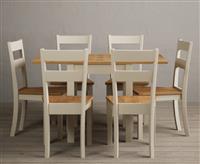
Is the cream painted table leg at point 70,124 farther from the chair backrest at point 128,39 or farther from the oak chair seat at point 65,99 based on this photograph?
the chair backrest at point 128,39

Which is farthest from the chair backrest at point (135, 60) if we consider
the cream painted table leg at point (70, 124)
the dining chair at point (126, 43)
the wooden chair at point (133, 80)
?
the cream painted table leg at point (70, 124)

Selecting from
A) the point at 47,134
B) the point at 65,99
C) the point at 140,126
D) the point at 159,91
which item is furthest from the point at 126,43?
the point at 47,134

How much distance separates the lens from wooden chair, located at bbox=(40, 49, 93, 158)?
330 cm

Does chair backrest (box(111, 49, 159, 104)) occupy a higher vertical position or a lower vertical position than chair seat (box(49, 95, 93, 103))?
higher

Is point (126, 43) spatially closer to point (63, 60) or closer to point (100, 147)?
point (100, 147)

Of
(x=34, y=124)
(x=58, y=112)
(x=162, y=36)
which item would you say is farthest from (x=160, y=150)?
(x=162, y=36)

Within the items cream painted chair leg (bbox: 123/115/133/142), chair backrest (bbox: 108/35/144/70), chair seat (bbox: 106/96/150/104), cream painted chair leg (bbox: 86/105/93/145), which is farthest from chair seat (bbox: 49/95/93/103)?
chair backrest (bbox: 108/35/144/70)

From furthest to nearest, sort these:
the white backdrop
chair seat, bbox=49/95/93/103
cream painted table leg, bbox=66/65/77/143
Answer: the white backdrop
cream painted table leg, bbox=66/65/77/143
chair seat, bbox=49/95/93/103

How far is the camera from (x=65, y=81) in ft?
11.0

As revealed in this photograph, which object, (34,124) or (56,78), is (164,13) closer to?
(34,124)

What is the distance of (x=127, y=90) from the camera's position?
3604mm

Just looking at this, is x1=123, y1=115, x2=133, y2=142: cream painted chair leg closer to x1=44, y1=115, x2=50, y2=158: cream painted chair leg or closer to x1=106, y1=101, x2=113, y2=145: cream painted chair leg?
x1=106, y1=101, x2=113, y2=145: cream painted chair leg

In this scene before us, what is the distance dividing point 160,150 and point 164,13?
233cm


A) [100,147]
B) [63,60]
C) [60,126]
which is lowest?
[100,147]
